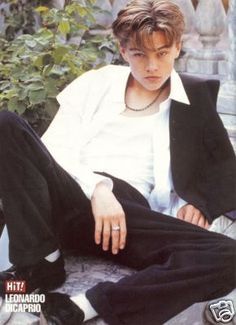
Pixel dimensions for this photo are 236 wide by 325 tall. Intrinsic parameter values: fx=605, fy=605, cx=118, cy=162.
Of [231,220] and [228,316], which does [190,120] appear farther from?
[228,316]

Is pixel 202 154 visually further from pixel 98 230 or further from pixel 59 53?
pixel 59 53

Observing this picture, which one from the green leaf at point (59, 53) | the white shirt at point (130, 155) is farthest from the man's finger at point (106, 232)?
the green leaf at point (59, 53)

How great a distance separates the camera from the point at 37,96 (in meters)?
1.30

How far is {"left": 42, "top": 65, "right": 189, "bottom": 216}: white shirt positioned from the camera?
1.04 m

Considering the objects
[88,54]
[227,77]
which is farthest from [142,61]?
[88,54]

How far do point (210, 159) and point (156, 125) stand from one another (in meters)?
0.11

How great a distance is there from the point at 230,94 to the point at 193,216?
27 cm

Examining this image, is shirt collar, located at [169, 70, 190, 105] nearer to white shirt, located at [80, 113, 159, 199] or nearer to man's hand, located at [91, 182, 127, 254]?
white shirt, located at [80, 113, 159, 199]

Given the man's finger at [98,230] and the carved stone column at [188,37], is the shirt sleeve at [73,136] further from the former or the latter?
the carved stone column at [188,37]

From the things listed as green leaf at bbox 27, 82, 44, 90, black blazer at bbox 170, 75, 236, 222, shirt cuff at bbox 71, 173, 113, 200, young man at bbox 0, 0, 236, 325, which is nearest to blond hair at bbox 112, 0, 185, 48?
young man at bbox 0, 0, 236, 325

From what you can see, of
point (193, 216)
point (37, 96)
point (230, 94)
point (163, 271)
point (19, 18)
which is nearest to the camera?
point (163, 271)
